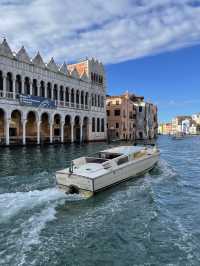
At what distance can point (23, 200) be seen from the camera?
809 centimetres

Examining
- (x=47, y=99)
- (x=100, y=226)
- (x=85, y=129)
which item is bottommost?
(x=100, y=226)

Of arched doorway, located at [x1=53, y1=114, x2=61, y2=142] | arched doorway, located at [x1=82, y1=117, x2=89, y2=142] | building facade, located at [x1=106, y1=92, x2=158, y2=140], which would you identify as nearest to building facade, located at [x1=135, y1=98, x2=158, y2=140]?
building facade, located at [x1=106, y1=92, x2=158, y2=140]

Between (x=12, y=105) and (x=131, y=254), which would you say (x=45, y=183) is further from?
(x=12, y=105)

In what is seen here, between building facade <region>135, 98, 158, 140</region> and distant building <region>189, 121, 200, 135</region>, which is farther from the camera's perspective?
distant building <region>189, 121, 200, 135</region>

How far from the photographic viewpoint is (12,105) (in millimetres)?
31797

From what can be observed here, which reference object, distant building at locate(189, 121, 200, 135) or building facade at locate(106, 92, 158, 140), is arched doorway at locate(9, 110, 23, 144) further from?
distant building at locate(189, 121, 200, 135)

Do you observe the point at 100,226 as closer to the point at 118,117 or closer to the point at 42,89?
the point at 42,89

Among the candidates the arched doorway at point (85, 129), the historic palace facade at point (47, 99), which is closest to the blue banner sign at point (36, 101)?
the historic palace facade at point (47, 99)

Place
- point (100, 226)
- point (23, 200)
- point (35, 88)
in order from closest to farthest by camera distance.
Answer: point (100, 226)
point (23, 200)
point (35, 88)

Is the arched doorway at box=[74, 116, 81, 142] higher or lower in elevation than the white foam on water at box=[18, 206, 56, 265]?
higher

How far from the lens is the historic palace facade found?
1259 inches

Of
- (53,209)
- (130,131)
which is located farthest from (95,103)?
(53,209)

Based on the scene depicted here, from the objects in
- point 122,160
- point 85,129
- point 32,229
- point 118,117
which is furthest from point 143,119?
point 32,229

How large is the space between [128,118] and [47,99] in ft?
98.9
